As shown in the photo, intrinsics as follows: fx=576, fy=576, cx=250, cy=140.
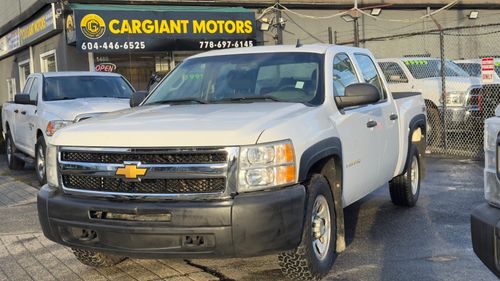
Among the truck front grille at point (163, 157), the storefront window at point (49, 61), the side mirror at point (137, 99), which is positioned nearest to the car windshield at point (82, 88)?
the side mirror at point (137, 99)

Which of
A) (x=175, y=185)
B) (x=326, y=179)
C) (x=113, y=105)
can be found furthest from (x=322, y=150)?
(x=113, y=105)

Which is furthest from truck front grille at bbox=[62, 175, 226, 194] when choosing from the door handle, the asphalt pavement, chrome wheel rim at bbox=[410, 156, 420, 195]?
chrome wheel rim at bbox=[410, 156, 420, 195]

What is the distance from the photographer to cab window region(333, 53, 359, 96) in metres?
5.33

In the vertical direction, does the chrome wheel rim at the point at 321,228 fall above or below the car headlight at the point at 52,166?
below

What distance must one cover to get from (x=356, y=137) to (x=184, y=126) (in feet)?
6.26

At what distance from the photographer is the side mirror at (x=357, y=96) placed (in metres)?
4.94

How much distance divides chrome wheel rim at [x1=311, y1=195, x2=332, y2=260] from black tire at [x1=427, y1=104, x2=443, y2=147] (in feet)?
28.7

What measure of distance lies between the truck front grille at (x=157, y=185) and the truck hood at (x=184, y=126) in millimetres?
248

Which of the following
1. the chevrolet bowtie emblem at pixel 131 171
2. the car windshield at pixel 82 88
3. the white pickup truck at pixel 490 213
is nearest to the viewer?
the white pickup truck at pixel 490 213

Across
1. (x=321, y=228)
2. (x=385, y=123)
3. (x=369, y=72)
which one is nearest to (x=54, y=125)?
(x=369, y=72)

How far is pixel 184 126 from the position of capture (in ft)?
13.1

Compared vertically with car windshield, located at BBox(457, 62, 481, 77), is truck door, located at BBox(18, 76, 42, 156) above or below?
below

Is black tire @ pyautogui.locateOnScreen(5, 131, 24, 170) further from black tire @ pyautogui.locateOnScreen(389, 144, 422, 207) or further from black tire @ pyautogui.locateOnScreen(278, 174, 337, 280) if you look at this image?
black tire @ pyautogui.locateOnScreen(278, 174, 337, 280)

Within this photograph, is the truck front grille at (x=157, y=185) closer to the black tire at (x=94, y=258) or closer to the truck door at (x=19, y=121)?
the black tire at (x=94, y=258)
